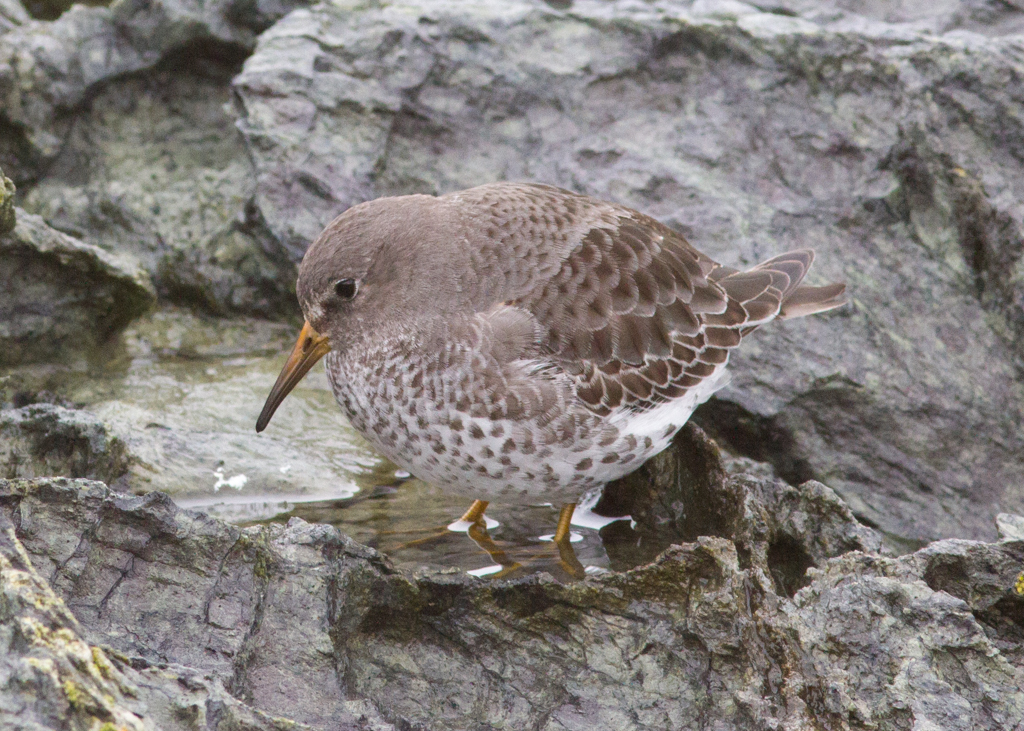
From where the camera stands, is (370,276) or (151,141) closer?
(370,276)

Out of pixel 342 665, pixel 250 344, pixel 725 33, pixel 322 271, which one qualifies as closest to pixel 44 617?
→ pixel 342 665

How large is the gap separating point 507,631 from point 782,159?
4067 millimetres

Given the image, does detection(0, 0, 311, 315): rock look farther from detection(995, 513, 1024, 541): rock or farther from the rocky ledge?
detection(995, 513, 1024, 541): rock

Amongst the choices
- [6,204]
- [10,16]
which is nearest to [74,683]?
[6,204]

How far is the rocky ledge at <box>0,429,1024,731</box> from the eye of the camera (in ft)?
10.7

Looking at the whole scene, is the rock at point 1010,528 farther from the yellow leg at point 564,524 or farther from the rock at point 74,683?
the rock at point 74,683

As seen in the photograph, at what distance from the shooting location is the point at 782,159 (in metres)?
6.57

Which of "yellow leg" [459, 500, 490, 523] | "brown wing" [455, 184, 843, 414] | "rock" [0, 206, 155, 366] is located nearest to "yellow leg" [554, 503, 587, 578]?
"yellow leg" [459, 500, 490, 523]

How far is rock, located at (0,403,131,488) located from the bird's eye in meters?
1.21

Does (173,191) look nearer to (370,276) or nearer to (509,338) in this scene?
(370,276)

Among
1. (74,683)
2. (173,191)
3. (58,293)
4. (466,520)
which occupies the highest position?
(74,683)

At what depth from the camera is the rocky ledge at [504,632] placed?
3.26m

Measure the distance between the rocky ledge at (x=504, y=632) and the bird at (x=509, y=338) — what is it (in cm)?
108

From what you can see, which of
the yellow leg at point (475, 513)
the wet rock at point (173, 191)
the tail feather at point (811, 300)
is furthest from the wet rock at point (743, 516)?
the wet rock at point (173, 191)
